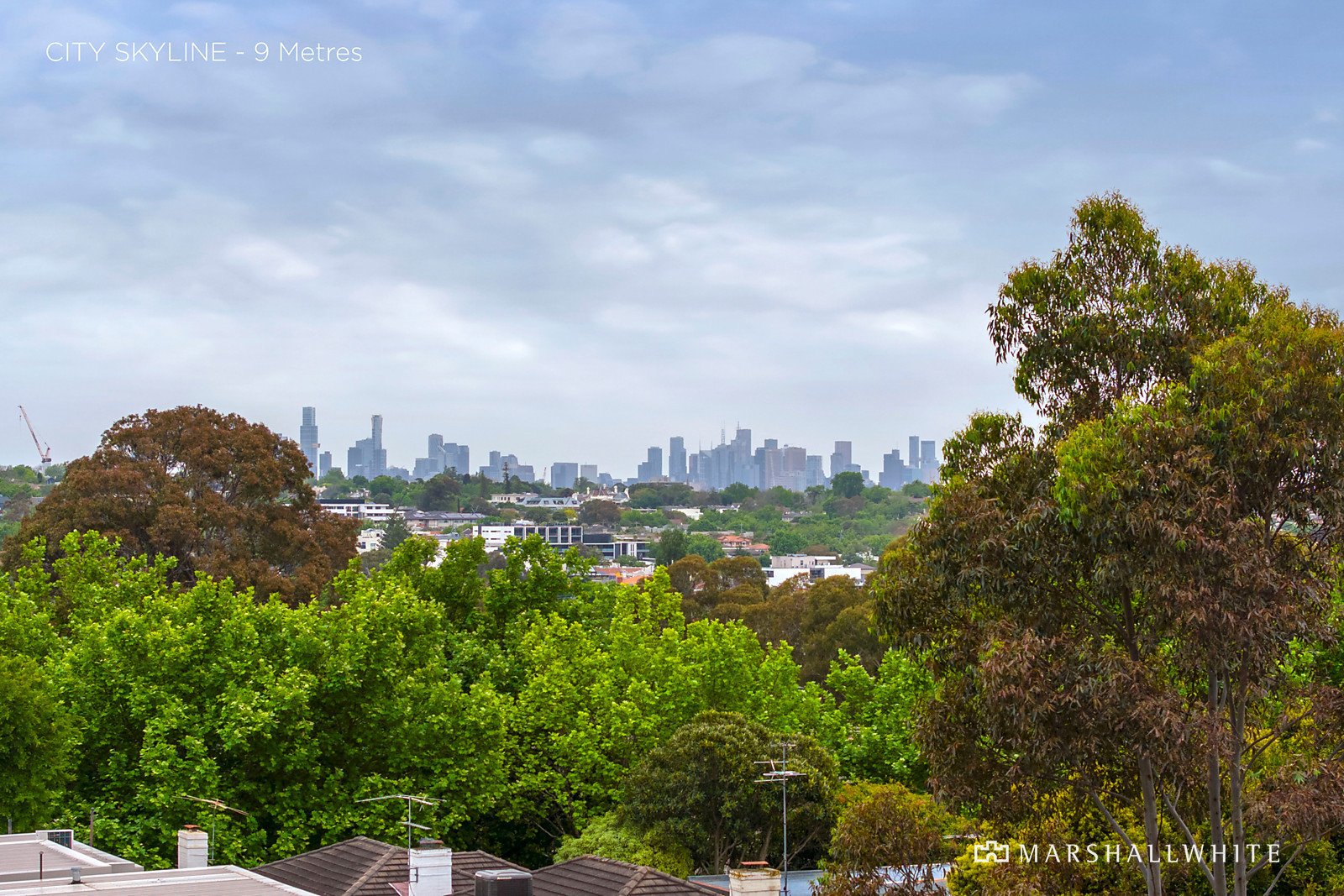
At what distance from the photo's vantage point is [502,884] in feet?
51.2

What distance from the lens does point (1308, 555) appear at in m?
14.2

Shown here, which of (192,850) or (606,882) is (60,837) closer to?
(192,850)

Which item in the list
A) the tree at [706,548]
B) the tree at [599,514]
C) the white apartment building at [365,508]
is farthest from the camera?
the tree at [599,514]

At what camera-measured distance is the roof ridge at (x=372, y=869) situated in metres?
18.9

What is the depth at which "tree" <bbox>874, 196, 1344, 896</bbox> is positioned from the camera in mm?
13391

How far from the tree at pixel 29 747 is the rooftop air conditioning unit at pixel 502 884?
10679 mm

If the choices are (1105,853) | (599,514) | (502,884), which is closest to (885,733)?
(1105,853)

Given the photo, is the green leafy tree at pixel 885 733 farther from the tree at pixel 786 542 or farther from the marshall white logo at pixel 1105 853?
the tree at pixel 786 542

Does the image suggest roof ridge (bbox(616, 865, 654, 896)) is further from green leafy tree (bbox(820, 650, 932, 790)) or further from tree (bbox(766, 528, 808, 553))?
tree (bbox(766, 528, 808, 553))

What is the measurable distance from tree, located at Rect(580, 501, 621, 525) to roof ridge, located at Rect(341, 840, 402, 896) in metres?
164

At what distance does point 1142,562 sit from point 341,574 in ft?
77.2

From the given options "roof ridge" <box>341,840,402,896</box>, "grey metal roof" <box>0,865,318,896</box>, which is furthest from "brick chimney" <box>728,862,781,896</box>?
"roof ridge" <box>341,840,402,896</box>

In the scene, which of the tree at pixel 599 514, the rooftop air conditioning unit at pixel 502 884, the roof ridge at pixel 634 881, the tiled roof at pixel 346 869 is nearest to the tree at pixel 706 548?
the tree at pixel 599 514

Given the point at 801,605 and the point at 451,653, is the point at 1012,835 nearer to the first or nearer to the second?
the point at 451,653
